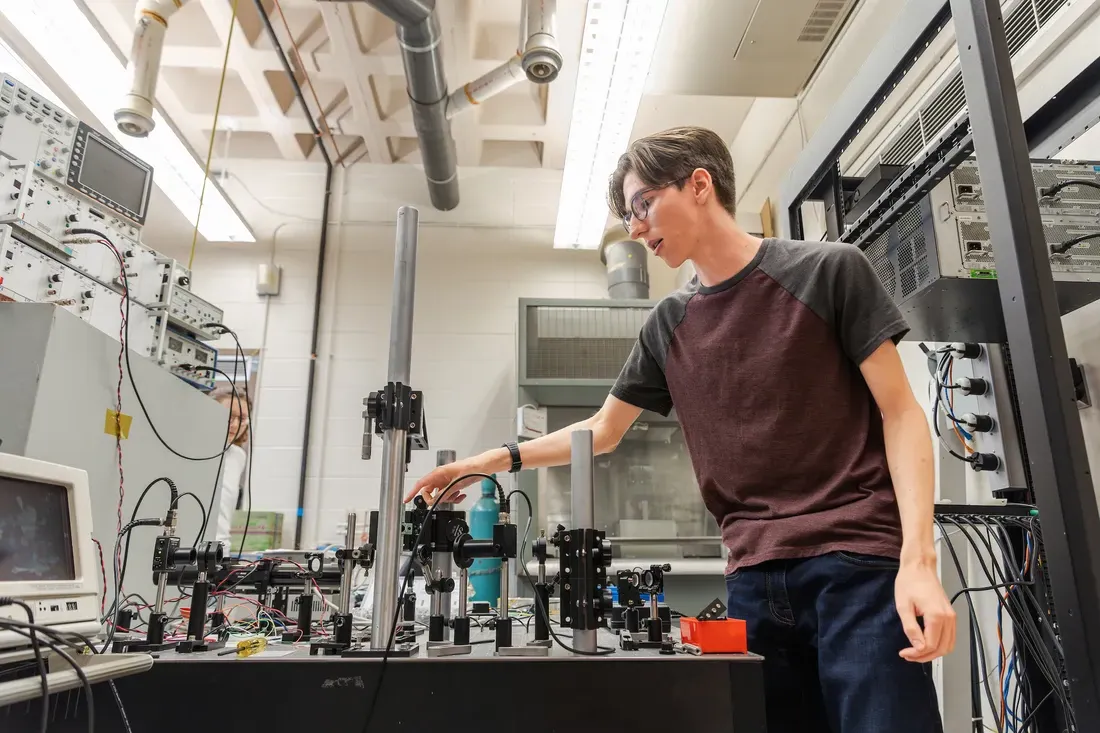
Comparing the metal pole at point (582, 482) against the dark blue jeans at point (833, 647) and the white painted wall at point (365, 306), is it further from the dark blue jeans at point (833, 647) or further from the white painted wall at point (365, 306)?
the white painted wall at point (365, 306)

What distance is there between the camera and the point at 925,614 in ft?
2.30

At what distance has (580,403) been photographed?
349 cm

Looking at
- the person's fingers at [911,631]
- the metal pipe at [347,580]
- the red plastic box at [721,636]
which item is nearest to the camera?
the person's fingers at [911,631]

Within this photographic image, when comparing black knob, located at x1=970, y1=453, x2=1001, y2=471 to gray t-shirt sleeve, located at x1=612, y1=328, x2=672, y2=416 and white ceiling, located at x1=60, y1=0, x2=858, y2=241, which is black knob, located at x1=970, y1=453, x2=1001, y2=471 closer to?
gray t-shirt sleeve, located at x1=612, y1=328, x2=672, y2=416

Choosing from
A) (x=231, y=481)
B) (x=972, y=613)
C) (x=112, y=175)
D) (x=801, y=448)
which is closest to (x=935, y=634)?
(x=801, y=448)

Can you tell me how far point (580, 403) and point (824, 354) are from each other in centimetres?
256

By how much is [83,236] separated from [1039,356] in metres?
2.01

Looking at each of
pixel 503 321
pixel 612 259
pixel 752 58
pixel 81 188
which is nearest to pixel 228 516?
pixel 503 321

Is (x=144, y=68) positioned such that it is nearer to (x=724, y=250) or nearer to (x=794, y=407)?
(x=724, y=250)

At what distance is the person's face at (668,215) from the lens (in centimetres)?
108

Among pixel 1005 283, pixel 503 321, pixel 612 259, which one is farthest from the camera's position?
pixel 503 321

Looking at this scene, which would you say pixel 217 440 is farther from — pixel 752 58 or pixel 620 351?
pixel 752 58

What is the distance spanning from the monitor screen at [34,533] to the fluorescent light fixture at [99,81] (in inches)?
79.7

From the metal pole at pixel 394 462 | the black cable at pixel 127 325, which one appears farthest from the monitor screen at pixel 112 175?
the metal pole at pixel 394 462
